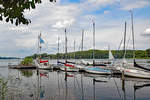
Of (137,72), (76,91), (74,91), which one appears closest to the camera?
(76,91)

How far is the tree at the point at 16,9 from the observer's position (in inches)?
170

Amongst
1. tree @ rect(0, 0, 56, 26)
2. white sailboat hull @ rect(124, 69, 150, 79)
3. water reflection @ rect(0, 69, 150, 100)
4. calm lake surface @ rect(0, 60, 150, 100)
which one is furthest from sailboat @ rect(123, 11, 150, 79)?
tree @ rect(0, 0, 56, 26)

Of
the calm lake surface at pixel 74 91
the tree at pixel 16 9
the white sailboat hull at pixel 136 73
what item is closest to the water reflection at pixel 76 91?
the calm lake surface at pixel 74 91

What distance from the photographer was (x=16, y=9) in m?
4.39

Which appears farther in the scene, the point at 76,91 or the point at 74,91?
the point at 74,91

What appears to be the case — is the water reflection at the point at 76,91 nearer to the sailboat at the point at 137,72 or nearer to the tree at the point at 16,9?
the sailboat at the point at 137,72

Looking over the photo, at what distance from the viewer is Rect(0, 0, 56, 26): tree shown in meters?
4.31

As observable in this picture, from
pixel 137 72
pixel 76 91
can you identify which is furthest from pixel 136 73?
Result: pixel 76 91

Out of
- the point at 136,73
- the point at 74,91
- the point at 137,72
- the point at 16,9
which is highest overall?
the point at 16,9

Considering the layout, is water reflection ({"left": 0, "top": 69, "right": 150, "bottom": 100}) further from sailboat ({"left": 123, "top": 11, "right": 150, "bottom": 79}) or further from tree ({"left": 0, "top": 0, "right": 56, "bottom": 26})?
tree ({"left": 0, "top": 0, "right": 56, "bottom": 26})

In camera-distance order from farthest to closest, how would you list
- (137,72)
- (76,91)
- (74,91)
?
(137,72) < (74,91) < (76,91)

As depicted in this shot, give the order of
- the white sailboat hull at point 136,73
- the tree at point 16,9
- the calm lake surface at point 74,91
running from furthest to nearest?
the white sailboat hull at point 136,73, the calm lake surface at point 74,91, the tree at point 16,9

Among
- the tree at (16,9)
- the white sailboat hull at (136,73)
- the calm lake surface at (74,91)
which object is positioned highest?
the tree at (16,9)

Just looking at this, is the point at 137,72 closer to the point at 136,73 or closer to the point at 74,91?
the point at 136,73
